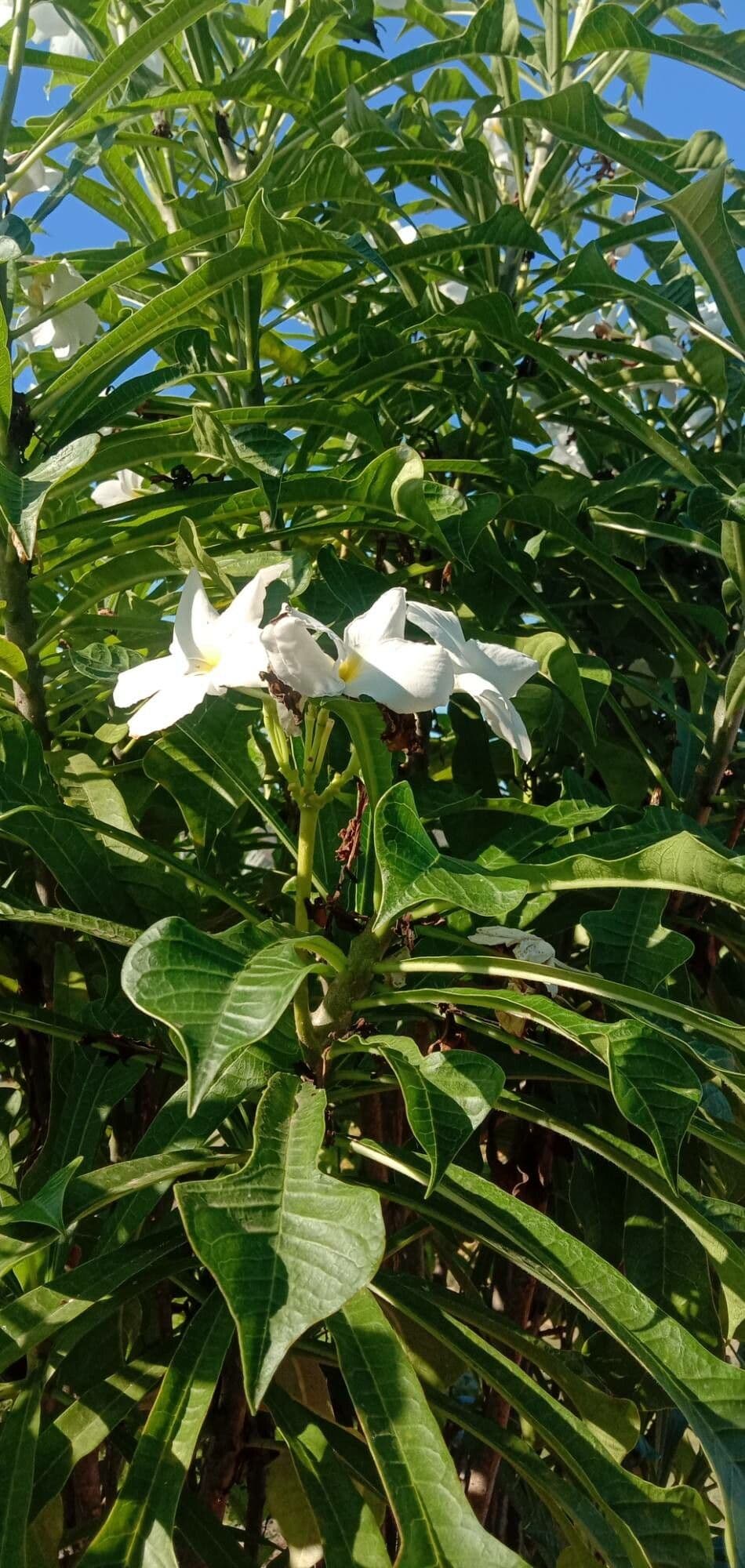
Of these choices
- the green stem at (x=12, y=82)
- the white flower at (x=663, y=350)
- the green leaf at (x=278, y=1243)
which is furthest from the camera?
the white flower at (x=663, y=350)

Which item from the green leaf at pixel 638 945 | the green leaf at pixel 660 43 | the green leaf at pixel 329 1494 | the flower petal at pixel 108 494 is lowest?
the green leaf at pixel 329 1494

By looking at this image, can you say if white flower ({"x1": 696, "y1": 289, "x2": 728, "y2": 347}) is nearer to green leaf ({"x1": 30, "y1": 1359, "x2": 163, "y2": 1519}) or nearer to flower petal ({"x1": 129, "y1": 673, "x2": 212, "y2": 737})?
flower petal ({"x1": 129, "y1": 673, "x2": 212, "y2": 737})

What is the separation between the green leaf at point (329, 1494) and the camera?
0.75 meters

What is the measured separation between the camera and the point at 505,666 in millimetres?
822

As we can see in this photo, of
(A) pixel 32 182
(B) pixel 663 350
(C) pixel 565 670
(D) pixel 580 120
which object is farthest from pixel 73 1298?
(B) pixel 663 350

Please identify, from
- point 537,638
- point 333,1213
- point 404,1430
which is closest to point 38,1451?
point 404,1430

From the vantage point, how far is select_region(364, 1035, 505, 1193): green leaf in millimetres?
642

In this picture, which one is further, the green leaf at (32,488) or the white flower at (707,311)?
the white flower at (707,311)

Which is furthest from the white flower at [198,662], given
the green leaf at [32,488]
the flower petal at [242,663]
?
the green leaf at [32,488]

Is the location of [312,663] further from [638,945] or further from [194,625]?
[638,945]

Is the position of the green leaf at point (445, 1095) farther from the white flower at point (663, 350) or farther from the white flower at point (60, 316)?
the white flower at point (663, 350)

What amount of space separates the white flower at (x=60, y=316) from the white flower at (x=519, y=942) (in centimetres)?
78

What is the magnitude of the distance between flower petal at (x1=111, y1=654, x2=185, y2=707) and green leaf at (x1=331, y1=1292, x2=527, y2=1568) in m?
0.41

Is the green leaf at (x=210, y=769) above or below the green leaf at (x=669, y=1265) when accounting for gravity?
above
